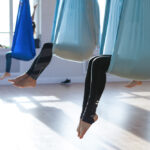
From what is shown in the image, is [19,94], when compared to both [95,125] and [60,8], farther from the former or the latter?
[60,8]

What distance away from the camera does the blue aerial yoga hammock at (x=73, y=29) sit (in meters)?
2.43

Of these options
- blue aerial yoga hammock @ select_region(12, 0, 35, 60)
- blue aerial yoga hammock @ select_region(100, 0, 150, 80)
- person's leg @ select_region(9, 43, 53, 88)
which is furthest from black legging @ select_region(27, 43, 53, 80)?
Result: blue aerial yoga hammock @ select_region(12, 0, 35, 60)

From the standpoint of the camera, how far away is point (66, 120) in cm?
416

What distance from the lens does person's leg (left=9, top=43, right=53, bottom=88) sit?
2398 mm

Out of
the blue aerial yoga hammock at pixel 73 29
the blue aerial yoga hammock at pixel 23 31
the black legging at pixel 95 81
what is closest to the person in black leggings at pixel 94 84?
the black legging at pixel 95 81

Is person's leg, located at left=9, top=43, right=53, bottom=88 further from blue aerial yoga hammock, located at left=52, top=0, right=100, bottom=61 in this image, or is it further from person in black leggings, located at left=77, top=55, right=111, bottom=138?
person in black leggings, located at left=77, top=55, right=111, bottom=138

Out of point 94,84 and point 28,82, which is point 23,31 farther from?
point 94,84

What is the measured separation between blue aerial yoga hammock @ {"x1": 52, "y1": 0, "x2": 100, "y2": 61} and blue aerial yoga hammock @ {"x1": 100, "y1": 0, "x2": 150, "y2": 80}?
372mm

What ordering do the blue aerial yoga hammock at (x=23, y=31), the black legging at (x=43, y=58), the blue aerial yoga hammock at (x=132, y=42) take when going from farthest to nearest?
1. the blue aerial yoga hammock at (x=23, y=31)
2. the black legging at (x=43, y=58)
3. the blue aerial yoga hammock at (x=132, y=42)

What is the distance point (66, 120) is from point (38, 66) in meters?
1.85

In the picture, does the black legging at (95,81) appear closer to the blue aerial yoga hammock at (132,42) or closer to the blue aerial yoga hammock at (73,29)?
the blue aerial yoga hammock at (132,42)

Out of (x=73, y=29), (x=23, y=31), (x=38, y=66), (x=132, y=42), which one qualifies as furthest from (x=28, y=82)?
(x=23, y=31)

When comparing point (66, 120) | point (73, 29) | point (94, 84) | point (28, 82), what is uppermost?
point (73, 29)

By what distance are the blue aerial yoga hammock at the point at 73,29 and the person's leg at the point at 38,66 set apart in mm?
56
